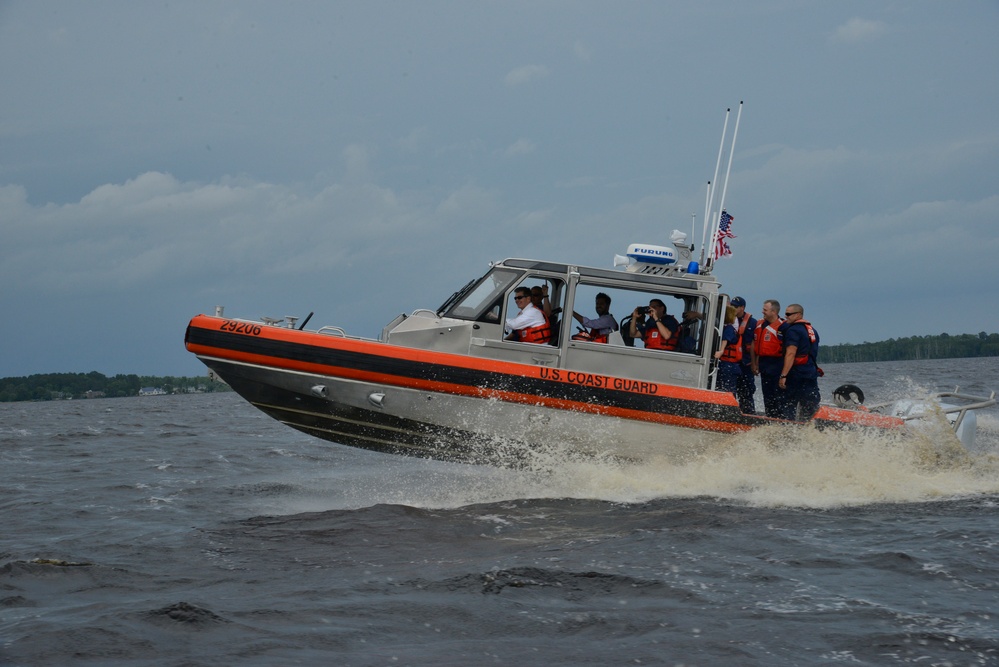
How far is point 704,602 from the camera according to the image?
4.76m

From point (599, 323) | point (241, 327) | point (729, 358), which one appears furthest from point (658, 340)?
point (241, 327)

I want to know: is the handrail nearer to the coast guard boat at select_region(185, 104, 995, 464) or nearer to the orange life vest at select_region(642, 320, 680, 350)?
the coast guard boat at select_region(185, 104, 995, 464)

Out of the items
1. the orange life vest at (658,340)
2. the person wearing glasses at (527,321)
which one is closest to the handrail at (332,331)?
the person wearing glasses at (527,321)

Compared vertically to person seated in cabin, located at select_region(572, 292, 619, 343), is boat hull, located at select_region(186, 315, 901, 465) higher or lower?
lower

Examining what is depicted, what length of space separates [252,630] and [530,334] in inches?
171

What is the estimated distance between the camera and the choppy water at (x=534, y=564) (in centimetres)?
418

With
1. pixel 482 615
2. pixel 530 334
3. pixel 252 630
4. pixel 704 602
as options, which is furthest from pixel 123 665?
pixel 530 334

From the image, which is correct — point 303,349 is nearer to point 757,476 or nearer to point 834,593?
point 757,476

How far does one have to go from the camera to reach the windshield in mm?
8211

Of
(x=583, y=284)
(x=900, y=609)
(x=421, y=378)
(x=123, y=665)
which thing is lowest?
(x=123, y=665)

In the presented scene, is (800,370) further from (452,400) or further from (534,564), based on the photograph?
(534,564)

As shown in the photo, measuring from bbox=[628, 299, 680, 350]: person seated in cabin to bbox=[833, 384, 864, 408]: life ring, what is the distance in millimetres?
2398

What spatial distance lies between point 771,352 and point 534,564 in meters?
4.30

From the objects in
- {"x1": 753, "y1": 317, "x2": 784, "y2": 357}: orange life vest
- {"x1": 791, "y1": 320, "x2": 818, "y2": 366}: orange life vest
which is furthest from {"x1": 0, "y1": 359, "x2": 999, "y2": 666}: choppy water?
{"x1": 753, "y1": 317, "x2": 784, "y2": 357}: orange life vest
